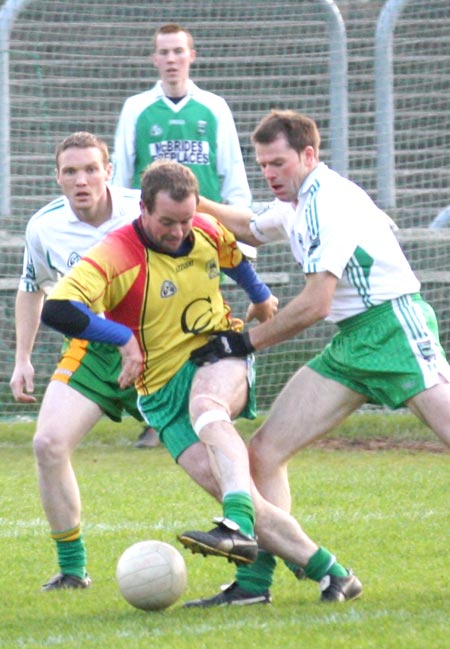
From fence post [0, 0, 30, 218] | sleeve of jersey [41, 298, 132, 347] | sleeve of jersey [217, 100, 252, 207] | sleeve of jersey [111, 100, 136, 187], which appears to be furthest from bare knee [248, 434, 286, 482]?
fence post [0, 0, 30, 218]

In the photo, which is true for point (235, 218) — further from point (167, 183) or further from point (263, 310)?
point (167, 183)

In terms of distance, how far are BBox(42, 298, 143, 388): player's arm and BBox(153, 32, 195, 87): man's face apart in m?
4.00

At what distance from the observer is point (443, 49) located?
12.3 meters

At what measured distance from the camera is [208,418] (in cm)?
550

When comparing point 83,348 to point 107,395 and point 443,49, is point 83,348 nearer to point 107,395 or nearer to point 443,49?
point 107,395

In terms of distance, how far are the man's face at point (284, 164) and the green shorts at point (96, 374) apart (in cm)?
111

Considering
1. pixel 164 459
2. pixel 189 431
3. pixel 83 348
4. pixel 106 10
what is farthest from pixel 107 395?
pixel 106 10

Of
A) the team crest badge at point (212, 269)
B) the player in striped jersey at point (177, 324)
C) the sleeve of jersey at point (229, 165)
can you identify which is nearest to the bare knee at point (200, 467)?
the player in striped jersey at point (177, 324)

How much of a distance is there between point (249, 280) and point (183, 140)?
11.0ft

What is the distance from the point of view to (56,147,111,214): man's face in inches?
252

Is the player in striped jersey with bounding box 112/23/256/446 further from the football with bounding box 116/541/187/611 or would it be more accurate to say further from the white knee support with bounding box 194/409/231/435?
the football with bounding box 116/541/187/611

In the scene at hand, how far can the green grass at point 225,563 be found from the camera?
5.06 metres

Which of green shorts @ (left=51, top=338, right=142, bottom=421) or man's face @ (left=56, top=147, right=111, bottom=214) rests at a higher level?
man's face @ (left=56, top=147, right=111, bottom=214)

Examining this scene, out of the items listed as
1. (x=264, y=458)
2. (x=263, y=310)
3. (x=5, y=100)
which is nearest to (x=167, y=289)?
(x=263, y=310)
